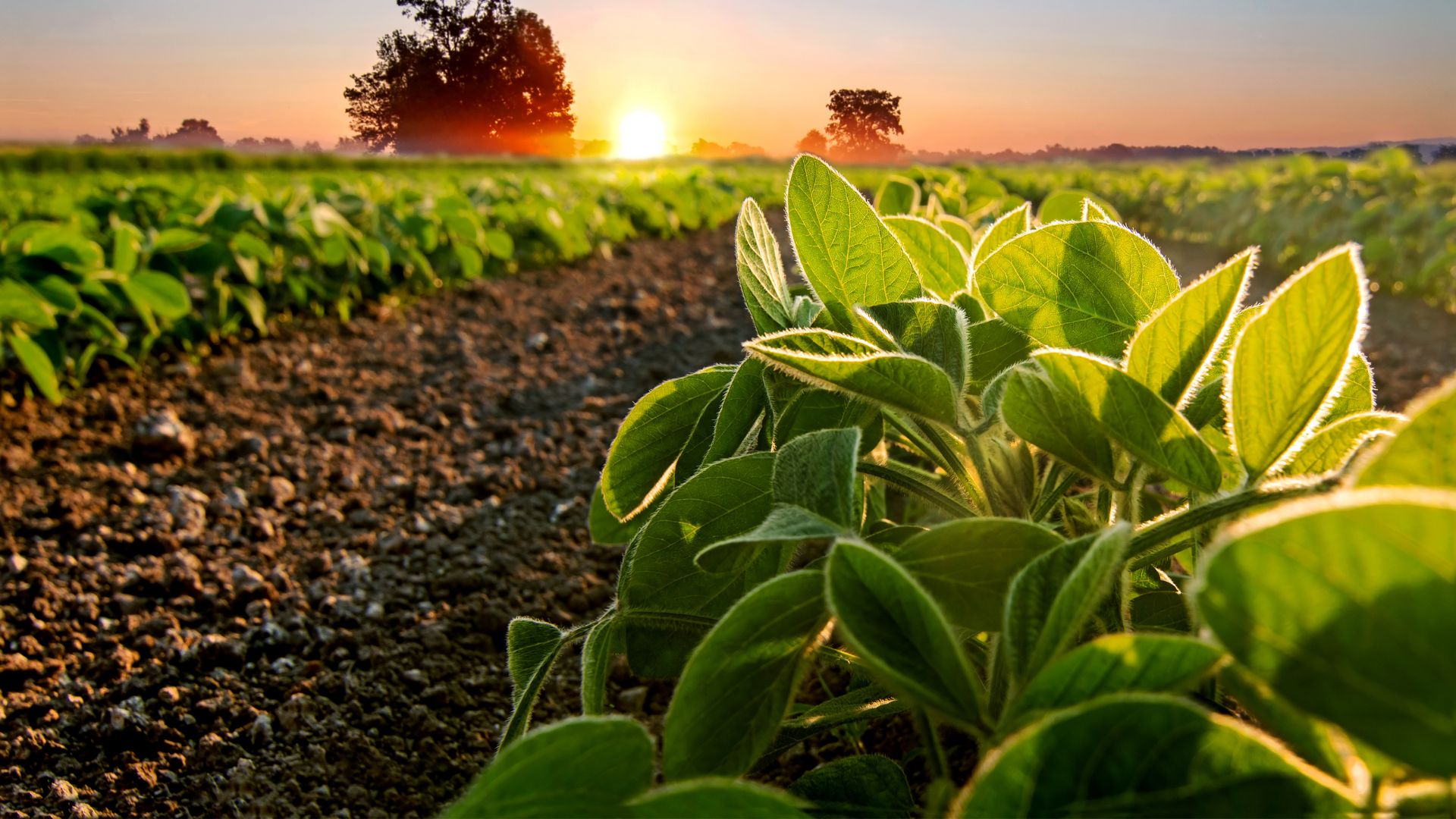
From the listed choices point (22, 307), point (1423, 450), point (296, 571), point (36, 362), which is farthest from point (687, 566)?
point (36, 362)

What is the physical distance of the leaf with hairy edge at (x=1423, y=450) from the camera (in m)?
0.39

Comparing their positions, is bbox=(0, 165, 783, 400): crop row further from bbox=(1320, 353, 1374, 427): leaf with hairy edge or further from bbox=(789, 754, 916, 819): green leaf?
bbox=(1320, 353, 1374, 427): leaf with hairy edge

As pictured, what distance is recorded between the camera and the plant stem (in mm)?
579

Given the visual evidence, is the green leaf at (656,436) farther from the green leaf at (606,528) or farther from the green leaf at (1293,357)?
the green leaf at (1293,357)

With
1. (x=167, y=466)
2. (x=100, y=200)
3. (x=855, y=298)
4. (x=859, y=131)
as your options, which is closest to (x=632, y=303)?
(x=100, y=200)

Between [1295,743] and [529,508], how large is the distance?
2.37 metres

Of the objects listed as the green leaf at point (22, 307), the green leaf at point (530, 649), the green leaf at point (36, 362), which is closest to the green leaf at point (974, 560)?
the green leaf at point (530, 649)

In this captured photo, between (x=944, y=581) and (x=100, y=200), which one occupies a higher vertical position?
(x=100, y=200)

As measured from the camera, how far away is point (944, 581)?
0.60 m

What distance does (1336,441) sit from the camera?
68cm

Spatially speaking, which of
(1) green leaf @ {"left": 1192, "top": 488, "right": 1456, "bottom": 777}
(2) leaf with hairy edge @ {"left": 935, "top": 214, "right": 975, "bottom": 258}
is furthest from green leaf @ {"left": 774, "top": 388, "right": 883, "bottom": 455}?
(2) leaf with hairy edge @ {"left": 935, "top": 214, "right": 975, "bottom": 258}

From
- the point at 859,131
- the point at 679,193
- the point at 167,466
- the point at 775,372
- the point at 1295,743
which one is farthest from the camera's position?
the point at 679,193

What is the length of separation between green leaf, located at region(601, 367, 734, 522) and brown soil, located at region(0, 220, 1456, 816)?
72cm

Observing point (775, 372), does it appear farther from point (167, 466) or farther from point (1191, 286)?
point (167, 466)
